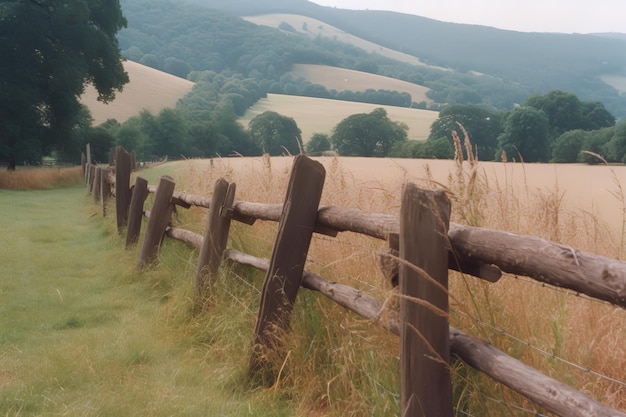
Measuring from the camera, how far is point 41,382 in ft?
13.5

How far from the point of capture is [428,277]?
2375 millimetres

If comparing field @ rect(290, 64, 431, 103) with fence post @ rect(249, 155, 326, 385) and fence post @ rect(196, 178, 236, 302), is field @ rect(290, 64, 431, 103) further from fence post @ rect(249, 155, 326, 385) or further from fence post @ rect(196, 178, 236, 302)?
fence post @ rect(249, 155, 326, 385)

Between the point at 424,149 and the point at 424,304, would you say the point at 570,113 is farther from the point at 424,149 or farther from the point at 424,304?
the point at 424,304

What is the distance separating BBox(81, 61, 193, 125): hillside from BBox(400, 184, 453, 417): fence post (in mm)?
69059

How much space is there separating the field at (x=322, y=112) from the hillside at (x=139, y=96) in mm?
11357

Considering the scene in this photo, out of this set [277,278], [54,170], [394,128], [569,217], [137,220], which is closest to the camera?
[277,278]

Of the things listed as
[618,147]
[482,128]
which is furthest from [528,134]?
[618,147]

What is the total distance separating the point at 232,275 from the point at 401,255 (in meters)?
2.99

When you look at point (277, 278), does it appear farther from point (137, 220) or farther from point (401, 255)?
point (137, 220)

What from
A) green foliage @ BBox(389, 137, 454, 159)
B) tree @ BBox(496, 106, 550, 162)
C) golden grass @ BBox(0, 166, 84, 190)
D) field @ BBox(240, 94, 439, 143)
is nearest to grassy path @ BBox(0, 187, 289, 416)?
golden grass @ BBox(0, 166, 84, 190)

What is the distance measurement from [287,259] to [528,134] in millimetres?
35804

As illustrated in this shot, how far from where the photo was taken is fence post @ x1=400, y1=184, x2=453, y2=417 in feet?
8.08

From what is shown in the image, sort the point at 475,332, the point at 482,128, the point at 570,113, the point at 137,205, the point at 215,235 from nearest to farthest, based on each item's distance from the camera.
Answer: the point at 475,332 → the point at 215,235 → the point at 137,205 → the point at 482,128 → the point at 570,113

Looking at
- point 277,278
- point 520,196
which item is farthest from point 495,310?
point 520,196
